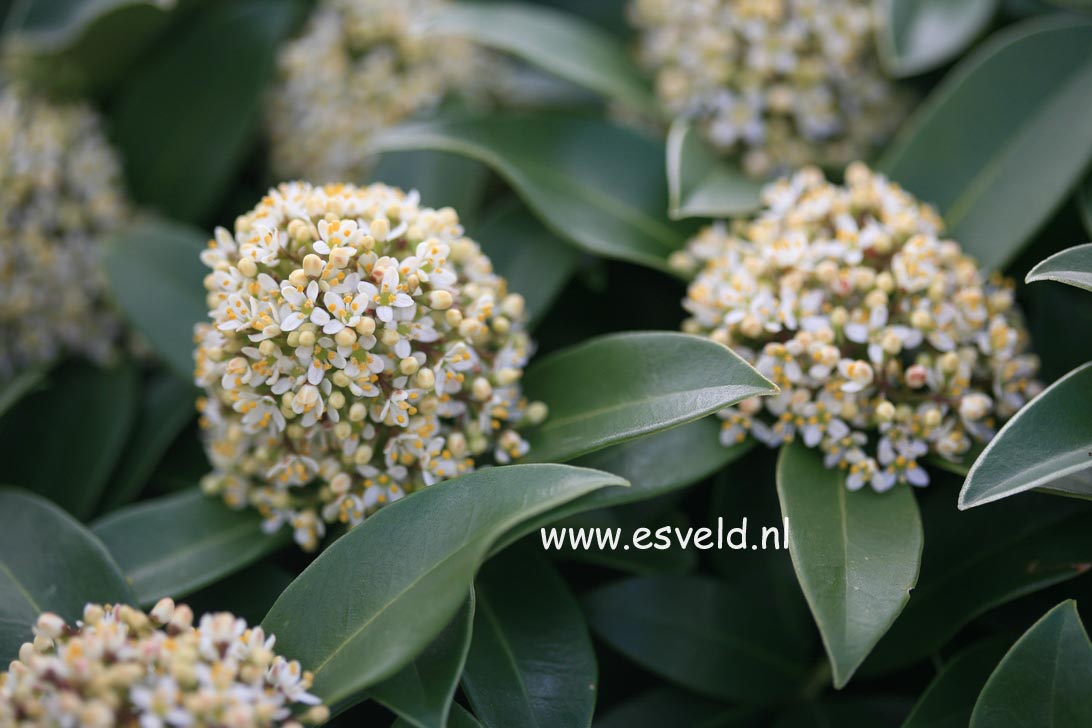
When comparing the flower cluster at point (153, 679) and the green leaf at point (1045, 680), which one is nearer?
the flower cluster at point (153, 679)

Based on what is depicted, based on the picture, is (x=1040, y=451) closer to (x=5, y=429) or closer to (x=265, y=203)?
(x=265, y=203)

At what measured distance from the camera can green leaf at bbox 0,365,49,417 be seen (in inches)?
70.4

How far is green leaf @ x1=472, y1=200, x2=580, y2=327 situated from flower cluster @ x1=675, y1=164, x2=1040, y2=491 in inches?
12.1

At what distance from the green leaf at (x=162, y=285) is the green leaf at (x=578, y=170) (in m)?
0.46

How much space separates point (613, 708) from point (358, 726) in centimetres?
48

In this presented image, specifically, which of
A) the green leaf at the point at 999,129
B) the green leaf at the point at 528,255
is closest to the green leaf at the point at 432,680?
the green leaf at the point at 528,255

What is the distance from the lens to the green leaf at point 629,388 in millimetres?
1315

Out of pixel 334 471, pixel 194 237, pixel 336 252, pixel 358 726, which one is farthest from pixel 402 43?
pixel 358 726

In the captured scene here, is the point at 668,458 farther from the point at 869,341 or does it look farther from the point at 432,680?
the point at 432,680

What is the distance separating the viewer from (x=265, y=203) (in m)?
1.46

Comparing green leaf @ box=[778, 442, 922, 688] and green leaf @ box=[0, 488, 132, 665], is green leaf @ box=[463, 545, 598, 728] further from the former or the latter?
green leaf @ box=[0, 488, 132, 665]

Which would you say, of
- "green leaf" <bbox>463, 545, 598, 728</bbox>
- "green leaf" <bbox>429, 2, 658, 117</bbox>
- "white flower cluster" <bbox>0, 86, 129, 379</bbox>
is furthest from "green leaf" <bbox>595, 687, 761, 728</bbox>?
"white flower cluster" <bbox>0, 86, 129, 379</bbox>

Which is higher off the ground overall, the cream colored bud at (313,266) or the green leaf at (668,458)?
the cream colored bud at (313,266)

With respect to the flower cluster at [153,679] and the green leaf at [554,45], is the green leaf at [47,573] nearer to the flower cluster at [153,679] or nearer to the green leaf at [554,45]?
the flower cluster at [153,679]
